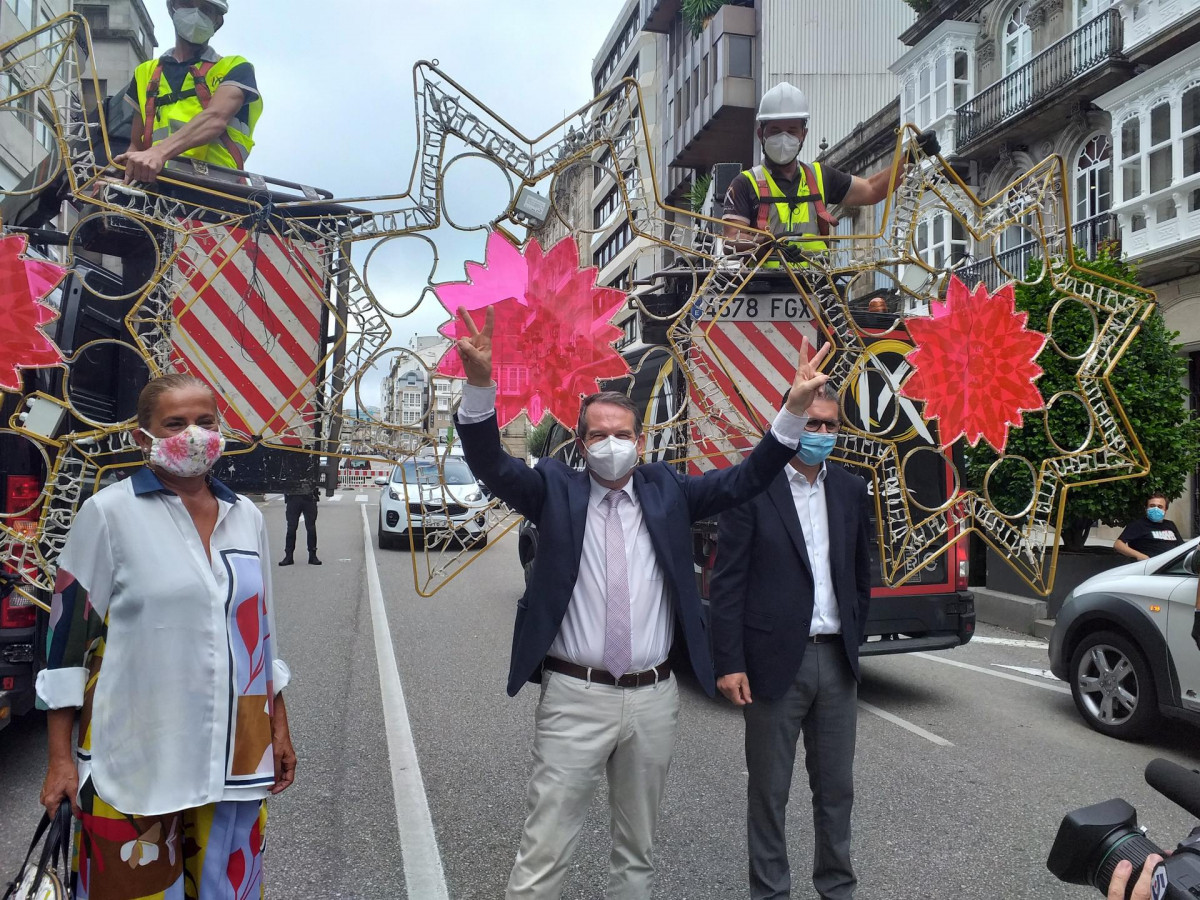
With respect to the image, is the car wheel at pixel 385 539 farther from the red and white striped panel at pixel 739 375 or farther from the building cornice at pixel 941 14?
the building cornice at pixel 941 14

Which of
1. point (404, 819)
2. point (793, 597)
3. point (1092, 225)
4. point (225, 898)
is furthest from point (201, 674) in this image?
point (1092, 225)

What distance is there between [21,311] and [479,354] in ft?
5.25

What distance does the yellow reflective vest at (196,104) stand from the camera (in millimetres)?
3346

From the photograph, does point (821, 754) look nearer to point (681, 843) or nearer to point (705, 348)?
point (681, 843)

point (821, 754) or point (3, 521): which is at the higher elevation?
point (3, 521)

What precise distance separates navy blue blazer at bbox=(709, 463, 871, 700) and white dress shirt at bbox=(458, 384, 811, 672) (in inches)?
16.2

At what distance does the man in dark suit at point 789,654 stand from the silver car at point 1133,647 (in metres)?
3.26

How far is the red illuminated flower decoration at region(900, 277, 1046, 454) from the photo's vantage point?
11.8 feet

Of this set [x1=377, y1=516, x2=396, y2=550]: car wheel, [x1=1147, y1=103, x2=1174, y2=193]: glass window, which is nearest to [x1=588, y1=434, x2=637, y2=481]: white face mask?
[x1=377, y1=516, x2=396, y2=550]: car wheel

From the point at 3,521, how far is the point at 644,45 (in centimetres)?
4448

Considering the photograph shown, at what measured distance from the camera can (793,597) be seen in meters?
3.32

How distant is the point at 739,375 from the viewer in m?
3.75

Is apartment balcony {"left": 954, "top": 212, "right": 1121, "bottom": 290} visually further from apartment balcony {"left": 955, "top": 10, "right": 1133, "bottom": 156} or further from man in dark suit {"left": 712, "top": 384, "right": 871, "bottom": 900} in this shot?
man in dark suit {"left": 712, "top": 384, "right": 871, "bottom": 900}

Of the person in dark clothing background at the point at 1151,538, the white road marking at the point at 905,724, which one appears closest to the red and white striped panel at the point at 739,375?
the white road marking at the point at 905,724
